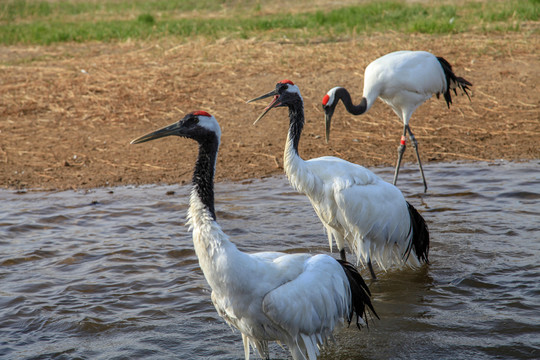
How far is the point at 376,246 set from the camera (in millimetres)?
5293

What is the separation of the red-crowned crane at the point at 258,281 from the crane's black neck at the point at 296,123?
1.27 m

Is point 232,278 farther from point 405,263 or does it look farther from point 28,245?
point 28,245

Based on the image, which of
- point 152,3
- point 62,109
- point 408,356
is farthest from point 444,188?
point 152,3

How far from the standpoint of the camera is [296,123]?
501 cm

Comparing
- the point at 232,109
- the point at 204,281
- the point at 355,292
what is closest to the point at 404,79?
the point at 232,109

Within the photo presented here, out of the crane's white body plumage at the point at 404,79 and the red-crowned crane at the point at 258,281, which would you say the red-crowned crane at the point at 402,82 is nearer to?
the crane's white body plumage at the point at 404,79

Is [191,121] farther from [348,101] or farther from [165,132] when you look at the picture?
[348,101]

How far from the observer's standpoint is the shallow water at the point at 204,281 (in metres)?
4.27

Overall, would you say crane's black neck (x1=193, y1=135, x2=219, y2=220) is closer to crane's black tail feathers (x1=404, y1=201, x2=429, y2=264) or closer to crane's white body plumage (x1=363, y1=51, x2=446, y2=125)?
crane's black tail feathers (x1=404, y1=201, x2=429, y2=264)

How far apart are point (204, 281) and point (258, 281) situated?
1.69 m

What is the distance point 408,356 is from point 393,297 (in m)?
0.95

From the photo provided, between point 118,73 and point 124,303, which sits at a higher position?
point 118,73

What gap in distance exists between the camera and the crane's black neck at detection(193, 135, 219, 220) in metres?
3.54

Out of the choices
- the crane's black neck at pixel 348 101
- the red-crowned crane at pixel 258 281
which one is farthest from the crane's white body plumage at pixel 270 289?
the crane's black neck at pixel 348 101
